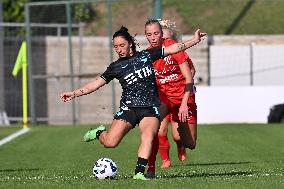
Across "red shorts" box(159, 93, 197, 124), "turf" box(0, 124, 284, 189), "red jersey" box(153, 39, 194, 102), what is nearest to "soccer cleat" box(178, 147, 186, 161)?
"turf" box(0, 124, 284, 189)

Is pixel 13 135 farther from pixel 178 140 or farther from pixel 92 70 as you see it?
pixel 92 70

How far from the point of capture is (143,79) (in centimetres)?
1209

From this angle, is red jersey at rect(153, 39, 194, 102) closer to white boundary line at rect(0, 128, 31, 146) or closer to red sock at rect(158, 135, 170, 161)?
red sock at rect(158, 135, 170, 161)

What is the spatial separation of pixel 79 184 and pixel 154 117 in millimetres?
1318

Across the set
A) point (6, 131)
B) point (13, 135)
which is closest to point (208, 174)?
point (13, 135)

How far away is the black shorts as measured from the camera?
12062 mm

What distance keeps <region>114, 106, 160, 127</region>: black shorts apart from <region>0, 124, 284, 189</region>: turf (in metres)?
0.69

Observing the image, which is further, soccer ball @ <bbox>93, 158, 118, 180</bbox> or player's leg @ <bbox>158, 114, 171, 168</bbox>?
player's leg @ <bbox>158, 114, 171, 168</bbox>

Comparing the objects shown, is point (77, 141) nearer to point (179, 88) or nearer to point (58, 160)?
point (58, 160)

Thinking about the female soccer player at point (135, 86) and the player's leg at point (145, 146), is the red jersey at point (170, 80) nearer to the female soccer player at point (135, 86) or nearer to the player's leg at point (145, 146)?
the female soccer player at point (135, 86)

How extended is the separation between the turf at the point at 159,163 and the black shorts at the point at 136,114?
69 cm

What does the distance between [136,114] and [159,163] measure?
3.34 metres

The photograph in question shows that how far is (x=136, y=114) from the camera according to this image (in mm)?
12102

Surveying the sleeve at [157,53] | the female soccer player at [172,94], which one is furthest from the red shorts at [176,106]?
the sleeve at [157,53]
